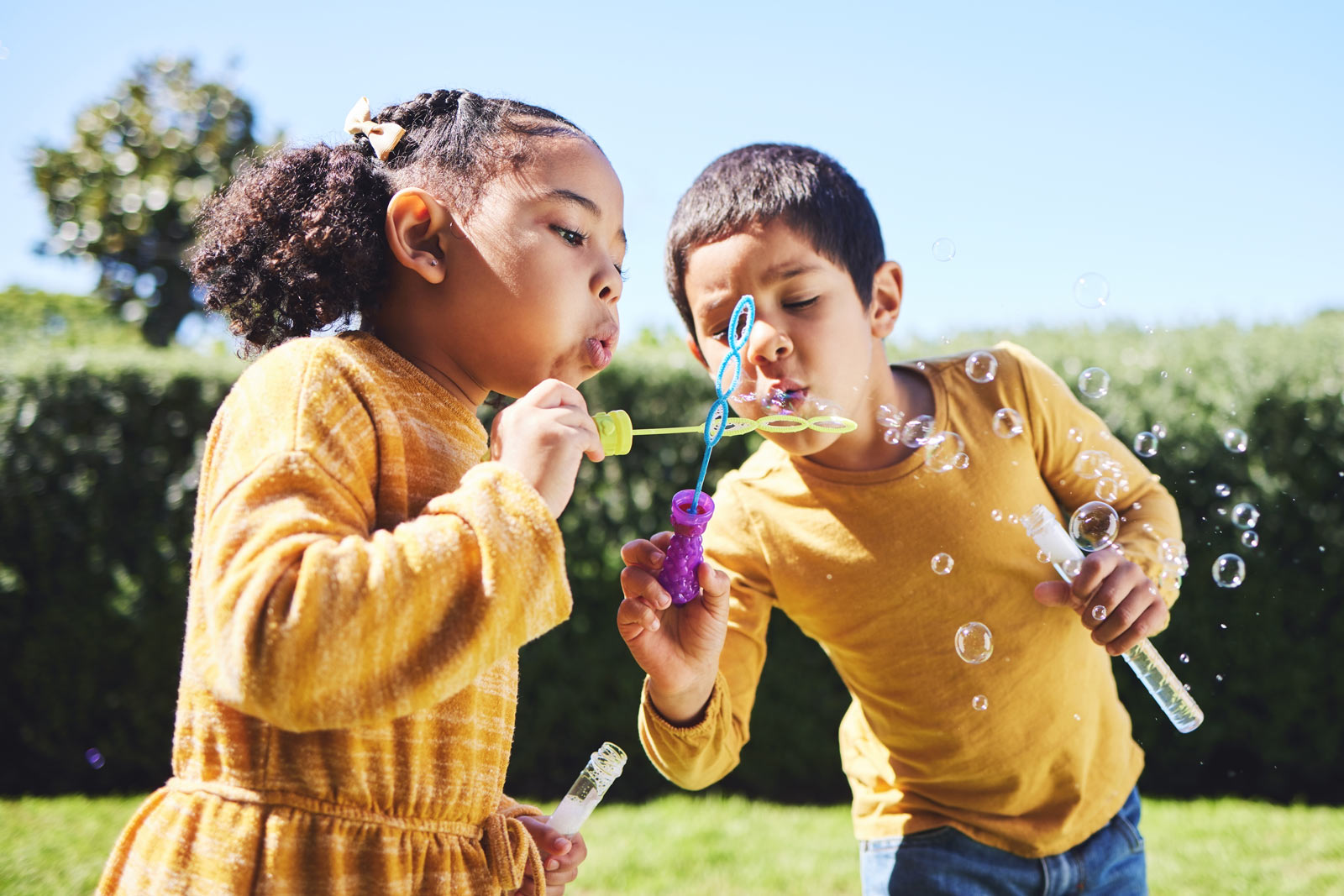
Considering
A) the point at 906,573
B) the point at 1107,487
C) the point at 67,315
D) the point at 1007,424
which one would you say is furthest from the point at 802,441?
the point at 67,315

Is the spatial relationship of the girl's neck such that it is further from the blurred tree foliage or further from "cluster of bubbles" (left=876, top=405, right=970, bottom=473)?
the blurred tree foliage

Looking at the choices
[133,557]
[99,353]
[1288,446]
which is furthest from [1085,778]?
[99,353]

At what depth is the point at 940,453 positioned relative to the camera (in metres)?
2.09

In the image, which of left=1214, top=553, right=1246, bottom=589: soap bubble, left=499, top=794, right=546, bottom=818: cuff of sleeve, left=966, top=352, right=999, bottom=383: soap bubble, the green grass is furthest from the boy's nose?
the green grass

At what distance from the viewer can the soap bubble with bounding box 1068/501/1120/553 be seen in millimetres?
2031

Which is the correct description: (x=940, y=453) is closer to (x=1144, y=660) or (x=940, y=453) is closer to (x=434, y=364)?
(x=1144, y=660)

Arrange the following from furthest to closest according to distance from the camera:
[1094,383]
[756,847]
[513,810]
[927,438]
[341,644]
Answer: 1. [756,847]
2. [1094,383]
3. [927,438]
4. [513,810]
5. [341,644]

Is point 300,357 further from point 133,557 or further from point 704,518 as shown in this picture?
point 133,557

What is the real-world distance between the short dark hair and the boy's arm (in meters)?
0.53

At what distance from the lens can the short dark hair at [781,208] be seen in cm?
204

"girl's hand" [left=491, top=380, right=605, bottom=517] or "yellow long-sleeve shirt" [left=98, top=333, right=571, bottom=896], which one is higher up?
"girl's hand" [left=491, top=380, right=605, bottom=517]

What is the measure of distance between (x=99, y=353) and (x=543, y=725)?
3089mm

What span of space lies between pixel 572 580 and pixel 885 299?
3.13 meters

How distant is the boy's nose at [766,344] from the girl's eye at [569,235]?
45 cm
